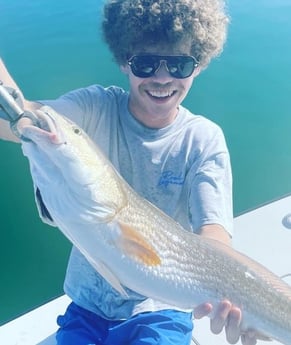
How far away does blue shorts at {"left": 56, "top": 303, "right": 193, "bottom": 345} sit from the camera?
95.5 inches

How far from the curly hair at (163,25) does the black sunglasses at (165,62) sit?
9cm

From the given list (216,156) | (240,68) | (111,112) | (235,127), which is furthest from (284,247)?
(240,68)

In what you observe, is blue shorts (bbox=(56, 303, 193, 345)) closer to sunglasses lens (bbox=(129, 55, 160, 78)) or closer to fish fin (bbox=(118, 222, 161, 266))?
fish fin (bbox=(118, 222, 161, 266))

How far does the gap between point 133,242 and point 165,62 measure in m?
0.90

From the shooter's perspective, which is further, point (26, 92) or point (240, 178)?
point (26, 92)

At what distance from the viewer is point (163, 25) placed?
2410mm

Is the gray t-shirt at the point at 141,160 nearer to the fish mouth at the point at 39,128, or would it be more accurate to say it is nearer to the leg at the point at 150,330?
the leg at the point at 150,330

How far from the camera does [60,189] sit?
1714 millimetres

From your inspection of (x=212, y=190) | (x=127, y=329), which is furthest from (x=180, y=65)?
(x=127, y=329)

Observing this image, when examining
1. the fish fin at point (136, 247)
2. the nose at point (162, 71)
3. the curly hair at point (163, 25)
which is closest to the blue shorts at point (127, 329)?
the fish fin at point (136, 247)

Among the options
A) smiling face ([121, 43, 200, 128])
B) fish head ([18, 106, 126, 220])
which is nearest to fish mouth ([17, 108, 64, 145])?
fish head ([18, 106, 126, 220])

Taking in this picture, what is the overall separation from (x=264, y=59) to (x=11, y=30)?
386cm

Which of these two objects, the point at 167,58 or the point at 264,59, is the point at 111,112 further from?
the point at 264,59

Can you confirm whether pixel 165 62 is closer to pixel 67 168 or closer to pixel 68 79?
pixel 67 168
